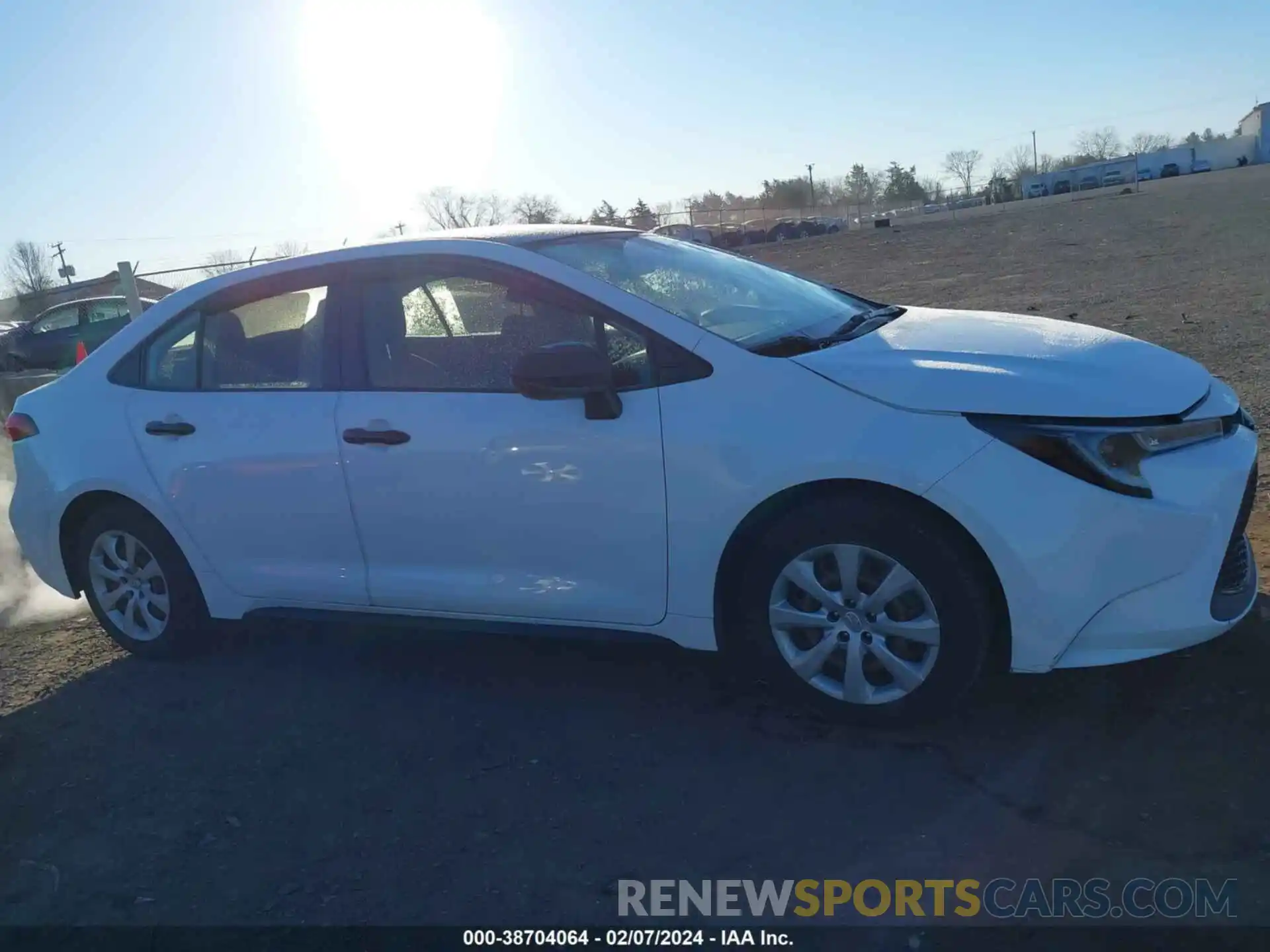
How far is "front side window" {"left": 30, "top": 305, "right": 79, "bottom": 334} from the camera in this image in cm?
2384

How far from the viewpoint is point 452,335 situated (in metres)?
4.27

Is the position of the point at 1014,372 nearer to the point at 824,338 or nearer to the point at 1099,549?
the point at 1099,549

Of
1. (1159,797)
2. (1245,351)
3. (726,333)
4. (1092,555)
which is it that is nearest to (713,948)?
(1159,797)

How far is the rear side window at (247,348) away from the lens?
4.49 metres

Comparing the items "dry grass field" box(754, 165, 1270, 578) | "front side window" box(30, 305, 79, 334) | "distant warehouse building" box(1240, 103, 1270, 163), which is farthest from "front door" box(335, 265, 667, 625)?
"distant warehouse building" box(1240, 103, 1270, 163)

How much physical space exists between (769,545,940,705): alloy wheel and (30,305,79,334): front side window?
23883 mm

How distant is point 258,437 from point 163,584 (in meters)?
0.97

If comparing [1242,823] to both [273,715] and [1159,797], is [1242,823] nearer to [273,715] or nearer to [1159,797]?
[1159,797]

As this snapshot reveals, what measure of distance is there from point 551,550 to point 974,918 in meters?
Answer: 1.85

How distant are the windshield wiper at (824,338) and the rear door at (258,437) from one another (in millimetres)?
1689

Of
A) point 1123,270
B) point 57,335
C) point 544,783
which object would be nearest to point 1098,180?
point 1123,270

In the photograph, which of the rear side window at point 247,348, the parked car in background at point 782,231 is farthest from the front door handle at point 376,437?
the parked car in background at point 782,231

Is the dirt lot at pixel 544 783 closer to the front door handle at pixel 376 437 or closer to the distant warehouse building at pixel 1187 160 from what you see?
A: the front door handle at pixel 376 437

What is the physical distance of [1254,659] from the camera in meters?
3.77
